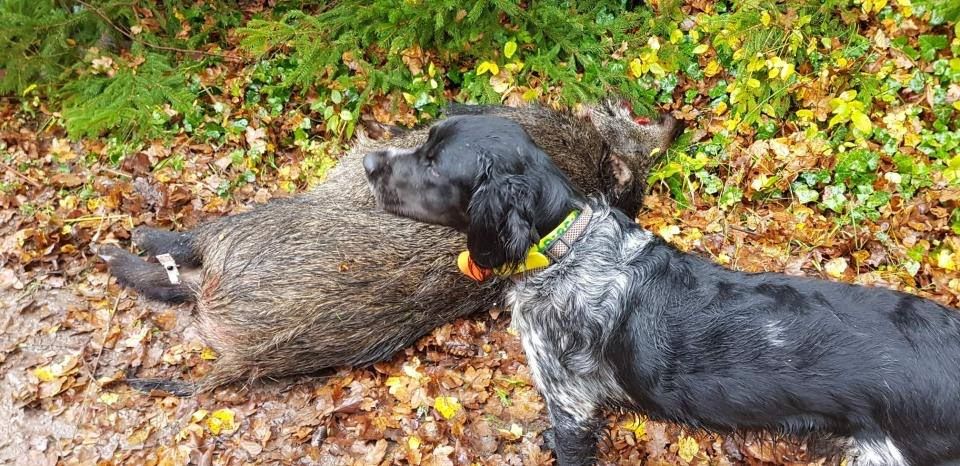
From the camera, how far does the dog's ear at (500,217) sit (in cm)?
329

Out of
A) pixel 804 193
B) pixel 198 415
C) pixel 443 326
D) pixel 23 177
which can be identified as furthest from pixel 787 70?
pixel 23 177

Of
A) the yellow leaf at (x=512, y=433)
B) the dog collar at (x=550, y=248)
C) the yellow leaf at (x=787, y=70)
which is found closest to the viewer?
the dog collar at (x=550, y=248)

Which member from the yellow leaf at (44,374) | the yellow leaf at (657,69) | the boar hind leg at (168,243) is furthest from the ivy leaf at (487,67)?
the yellow leaf at (44,374)

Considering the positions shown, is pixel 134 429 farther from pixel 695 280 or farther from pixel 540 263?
pixel 695 280

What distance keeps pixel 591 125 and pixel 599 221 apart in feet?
8.28

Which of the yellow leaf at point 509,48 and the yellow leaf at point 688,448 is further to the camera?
the yellow leaf at point 509,48

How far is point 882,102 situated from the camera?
5477 millimetres

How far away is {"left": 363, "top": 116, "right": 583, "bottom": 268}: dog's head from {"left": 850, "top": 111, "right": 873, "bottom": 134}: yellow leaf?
2889 mm

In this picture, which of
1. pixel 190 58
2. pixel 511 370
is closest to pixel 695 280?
pixel 511 370

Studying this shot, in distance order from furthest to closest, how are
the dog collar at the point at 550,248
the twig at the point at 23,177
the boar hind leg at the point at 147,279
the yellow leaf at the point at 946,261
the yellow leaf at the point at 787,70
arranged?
the twig at the point at 23,177, the yellow leaf at the point at 787,70, the boar hind leg at the point at 147,279, the yellow leaf at the point at 946,261, the dog collar at the point at 550,248

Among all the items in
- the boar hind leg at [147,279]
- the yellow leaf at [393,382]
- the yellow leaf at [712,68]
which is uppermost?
the yellow leaf at [712,68]

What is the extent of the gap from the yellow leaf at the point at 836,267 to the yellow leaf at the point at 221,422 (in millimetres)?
4555

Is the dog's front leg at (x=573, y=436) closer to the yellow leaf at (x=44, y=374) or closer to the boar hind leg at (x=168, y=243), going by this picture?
the boar hind leg at (x=168, y=243)

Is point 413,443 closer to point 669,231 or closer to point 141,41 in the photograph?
point 669,231
